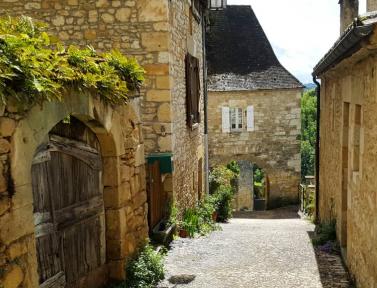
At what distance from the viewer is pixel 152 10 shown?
7379mm

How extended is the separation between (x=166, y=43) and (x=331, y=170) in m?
4.02

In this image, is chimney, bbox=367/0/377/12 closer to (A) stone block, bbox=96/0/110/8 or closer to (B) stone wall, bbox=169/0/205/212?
(B) stone wall, bbox=169/0/205/212

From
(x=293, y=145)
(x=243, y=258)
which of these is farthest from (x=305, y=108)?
(x=243, y=258)

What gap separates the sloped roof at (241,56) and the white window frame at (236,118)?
88 centimetres

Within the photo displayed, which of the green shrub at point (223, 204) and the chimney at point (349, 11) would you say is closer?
the chimney at point (349, 11)

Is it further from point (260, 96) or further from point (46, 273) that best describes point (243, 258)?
point (260, 96)

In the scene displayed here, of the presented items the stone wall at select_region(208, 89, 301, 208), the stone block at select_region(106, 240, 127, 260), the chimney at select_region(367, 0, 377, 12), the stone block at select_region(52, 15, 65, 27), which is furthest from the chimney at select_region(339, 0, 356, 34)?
the stone wall at select_region(208, 89, 301, 208)

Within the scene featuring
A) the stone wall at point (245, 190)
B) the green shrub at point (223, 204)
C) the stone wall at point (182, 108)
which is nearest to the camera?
the stone wall at point (182, 108)

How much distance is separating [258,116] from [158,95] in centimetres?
1020

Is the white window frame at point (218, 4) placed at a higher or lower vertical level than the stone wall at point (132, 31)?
higher

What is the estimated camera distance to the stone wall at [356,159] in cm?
447

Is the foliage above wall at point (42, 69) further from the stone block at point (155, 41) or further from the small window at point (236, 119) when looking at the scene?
the small window at point (236, 119)

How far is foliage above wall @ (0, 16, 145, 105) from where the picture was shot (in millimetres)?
3045

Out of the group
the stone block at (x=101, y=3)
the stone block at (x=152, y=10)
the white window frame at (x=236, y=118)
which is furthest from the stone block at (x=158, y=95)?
the white window frame at (x=236, y=118)
